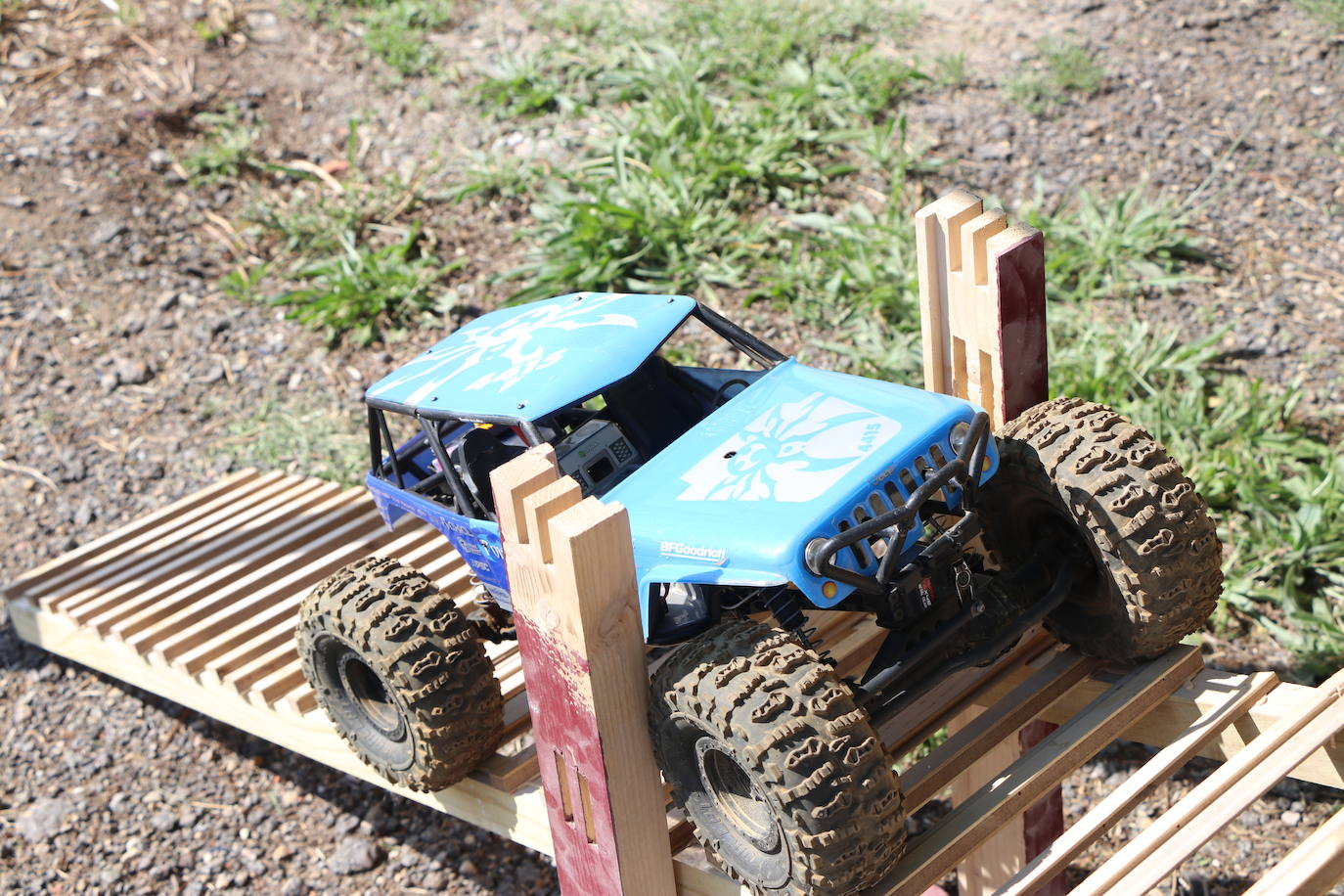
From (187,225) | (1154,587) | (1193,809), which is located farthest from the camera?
(187,225)

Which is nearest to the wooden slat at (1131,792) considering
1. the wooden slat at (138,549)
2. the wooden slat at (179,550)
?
the wooden slat at (179,550)

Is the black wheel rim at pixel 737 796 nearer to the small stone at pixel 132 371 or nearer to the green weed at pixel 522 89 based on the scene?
the small stone at pixel 132 371

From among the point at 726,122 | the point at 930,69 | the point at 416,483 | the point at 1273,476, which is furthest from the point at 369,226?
the point at 1273,476

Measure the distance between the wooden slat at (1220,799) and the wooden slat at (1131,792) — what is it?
89 millimetres

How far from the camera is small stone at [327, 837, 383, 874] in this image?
4766 millimetres

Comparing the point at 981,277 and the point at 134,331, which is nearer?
the point at 981,277

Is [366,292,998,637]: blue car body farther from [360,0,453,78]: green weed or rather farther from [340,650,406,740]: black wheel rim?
[360,0,453,78]: green weed

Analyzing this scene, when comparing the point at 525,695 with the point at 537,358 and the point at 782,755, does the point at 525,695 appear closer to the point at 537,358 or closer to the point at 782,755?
the point at 537,358

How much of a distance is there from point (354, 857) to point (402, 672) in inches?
73.1

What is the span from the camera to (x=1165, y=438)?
525 cm

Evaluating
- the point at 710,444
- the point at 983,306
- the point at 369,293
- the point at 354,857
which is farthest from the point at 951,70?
the point at 354,857

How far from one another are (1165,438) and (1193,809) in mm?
2666

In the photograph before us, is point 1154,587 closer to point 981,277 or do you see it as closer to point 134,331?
point 981,277

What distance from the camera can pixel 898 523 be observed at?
9.05 feet
